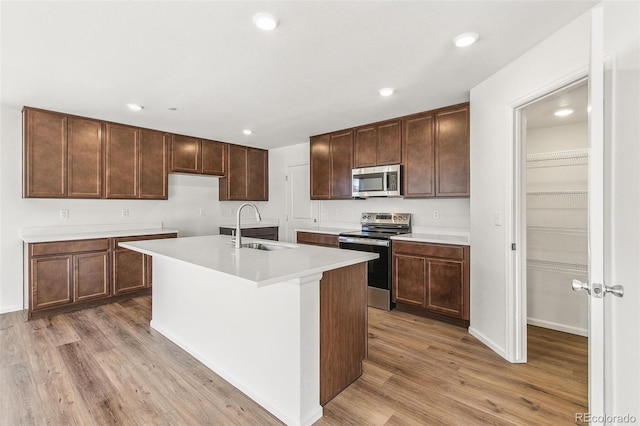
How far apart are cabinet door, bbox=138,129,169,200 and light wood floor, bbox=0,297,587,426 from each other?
1982 mm

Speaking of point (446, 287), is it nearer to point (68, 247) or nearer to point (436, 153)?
point (436, 153)

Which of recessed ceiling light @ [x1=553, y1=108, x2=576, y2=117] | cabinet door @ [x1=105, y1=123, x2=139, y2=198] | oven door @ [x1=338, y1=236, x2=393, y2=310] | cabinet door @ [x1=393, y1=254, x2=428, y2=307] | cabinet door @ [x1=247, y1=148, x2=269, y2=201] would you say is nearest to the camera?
recessed ceiling light @ [x1=553, y1=108, x2=576, y2=117]

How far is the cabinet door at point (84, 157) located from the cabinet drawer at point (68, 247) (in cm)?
59

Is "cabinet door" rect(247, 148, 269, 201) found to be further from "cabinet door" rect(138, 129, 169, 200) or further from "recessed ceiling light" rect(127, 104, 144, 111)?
"recessed ceiling light" rect(127, 104, 144, 111)

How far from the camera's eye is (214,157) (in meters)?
5.01

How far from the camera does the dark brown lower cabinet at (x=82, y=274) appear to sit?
3254 mm

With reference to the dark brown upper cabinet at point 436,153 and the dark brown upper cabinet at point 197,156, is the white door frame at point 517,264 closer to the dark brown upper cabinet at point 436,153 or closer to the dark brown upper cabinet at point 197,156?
the dark brown upper cabinet at point 436,153

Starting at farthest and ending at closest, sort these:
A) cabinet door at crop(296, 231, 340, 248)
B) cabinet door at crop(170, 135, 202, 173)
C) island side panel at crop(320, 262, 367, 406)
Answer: cabinet door at crop(170, 135, 202, 173) → cabinet door at crop(296, 231, 340, 248) → island side panel at crop(320, 262, 367, 406)

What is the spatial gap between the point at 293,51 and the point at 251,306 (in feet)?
5.88

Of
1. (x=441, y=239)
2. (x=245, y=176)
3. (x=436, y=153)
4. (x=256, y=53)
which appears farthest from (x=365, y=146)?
(x=245, y=176)

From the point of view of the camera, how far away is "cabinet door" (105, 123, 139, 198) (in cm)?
388

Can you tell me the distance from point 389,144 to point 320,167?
1.21m

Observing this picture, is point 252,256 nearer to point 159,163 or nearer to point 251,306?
point 251,306

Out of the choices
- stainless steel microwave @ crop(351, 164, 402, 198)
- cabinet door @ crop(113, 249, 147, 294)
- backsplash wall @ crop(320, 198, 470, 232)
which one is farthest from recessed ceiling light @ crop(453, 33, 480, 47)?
cabinet door @ crop(113, 249, 147, 294)
